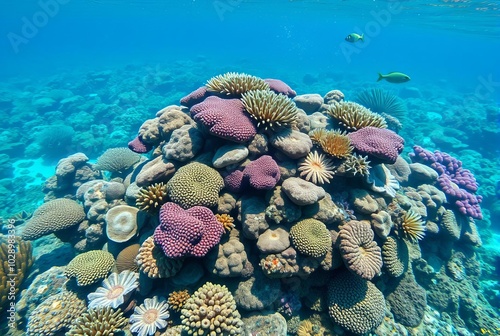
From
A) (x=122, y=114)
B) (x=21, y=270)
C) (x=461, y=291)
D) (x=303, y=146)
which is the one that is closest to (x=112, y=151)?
(x=21, y=270)

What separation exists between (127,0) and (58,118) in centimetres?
4709

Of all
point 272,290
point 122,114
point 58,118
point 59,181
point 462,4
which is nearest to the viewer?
point 272,290

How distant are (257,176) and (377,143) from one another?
2859 millimetres

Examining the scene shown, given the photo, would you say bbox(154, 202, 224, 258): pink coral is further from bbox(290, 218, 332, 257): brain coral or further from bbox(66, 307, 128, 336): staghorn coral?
bbox(66, 307, 128, 336): staghorn coral

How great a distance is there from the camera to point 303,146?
5.00 metres

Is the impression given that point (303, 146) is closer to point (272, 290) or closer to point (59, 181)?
point (272, 290)

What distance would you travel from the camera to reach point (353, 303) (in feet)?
15.9

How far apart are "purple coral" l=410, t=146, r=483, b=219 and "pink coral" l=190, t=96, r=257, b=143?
8.02 metres

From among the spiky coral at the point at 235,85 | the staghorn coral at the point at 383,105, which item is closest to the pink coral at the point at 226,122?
the spiky coral at the point at 235,85

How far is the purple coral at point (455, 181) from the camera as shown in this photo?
833cm

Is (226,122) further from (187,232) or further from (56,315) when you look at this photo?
(56,315)

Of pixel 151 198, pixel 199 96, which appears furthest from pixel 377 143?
pixel 151 198

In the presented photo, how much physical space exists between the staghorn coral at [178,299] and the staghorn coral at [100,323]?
42.5 inches

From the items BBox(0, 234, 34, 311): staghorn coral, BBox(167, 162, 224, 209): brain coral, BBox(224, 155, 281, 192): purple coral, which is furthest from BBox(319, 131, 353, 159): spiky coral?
BBox(0, 234, 34, 311): staghorn coral
